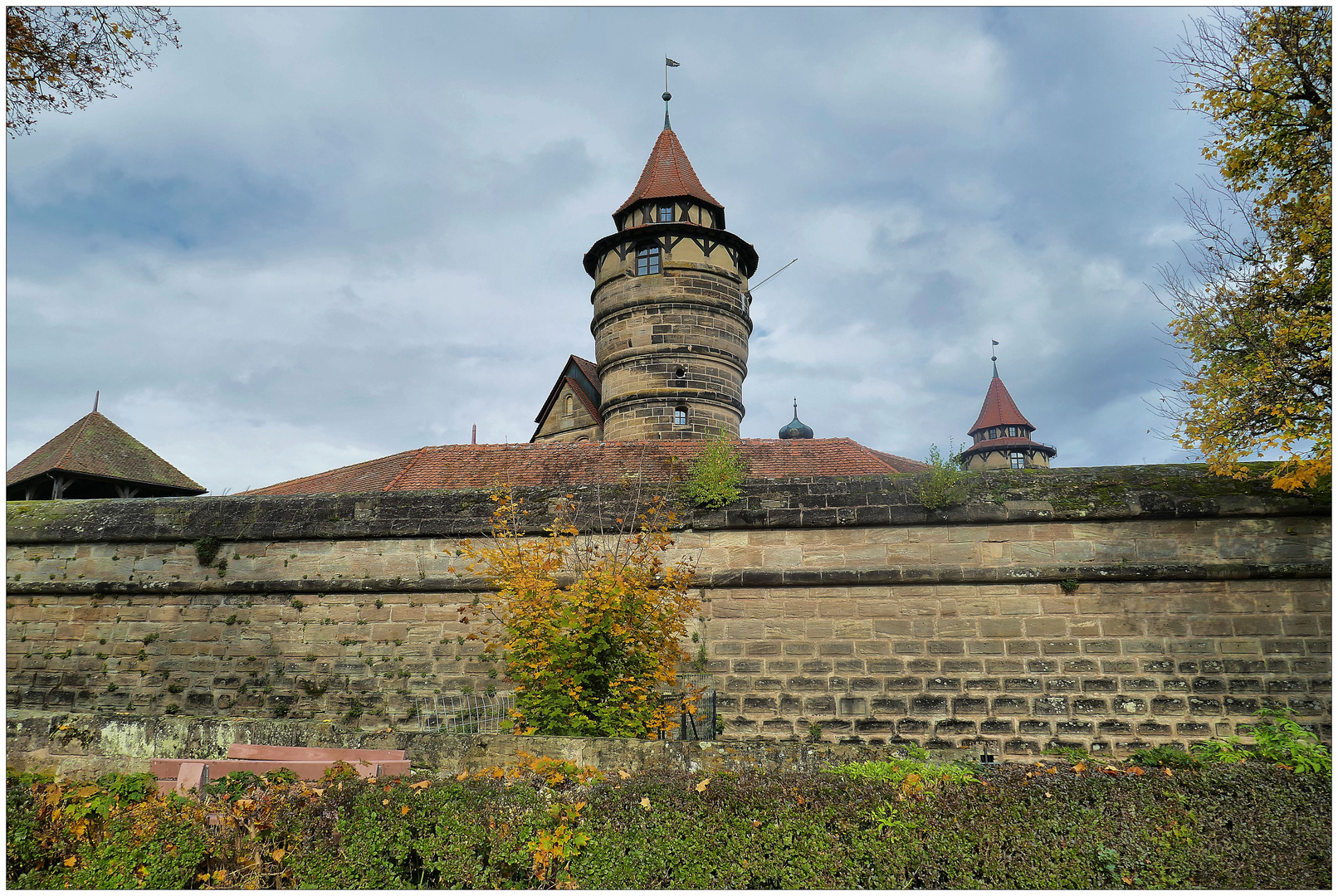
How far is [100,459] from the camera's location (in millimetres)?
22922

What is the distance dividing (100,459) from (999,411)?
53.1 m

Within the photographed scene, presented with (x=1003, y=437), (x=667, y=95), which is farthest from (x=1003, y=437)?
(x=667, y=95)

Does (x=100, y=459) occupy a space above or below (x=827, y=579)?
above

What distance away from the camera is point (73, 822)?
4098 mm

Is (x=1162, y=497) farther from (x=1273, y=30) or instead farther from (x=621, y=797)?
(x=621, y=797)

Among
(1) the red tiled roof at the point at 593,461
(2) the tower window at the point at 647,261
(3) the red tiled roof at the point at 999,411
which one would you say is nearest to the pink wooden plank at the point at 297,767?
(1) the red tiled roof at the point at 593,461

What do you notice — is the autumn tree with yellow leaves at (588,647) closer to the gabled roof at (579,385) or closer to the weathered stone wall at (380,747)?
the weathered stone wall at (380,747)

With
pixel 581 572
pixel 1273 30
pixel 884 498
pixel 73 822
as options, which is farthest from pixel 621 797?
pixel 1273 30

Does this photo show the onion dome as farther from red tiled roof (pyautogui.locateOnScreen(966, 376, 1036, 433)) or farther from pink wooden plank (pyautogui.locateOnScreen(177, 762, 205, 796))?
pink wooden plank (pyautogui.locateOnScreen(177, 762, 205, 796))

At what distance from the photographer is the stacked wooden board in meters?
4.63

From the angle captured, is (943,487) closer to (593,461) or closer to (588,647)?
(588,647)

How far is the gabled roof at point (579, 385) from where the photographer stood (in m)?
23.1

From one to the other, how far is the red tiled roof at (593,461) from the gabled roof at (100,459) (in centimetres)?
1361

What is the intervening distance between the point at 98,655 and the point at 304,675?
279cm
